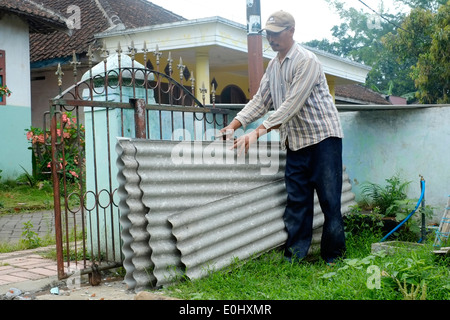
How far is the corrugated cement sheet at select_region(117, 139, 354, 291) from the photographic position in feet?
10.5

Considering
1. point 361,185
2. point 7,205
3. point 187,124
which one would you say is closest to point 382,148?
point 361,185

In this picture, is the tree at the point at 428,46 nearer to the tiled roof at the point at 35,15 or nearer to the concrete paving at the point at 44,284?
the tiled roof at the point at 35,15

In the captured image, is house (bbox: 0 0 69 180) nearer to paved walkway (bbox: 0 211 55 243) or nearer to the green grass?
paved walkway (bbox: 0 211 55 243)

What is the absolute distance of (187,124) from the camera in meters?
4.66

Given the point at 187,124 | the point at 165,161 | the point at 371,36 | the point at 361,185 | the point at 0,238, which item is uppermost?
the point at 371,36

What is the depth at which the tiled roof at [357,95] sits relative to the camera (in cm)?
2157

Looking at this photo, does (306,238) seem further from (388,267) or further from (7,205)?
(7,205)

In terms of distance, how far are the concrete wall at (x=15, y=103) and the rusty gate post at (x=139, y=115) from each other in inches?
301

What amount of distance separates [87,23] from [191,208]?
11356mm

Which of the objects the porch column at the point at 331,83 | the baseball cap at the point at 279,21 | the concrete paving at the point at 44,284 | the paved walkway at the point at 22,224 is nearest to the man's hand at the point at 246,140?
the baseball cap at the point at 279,21

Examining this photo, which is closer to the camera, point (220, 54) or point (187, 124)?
point (187, 124)

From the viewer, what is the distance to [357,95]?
2361cm
